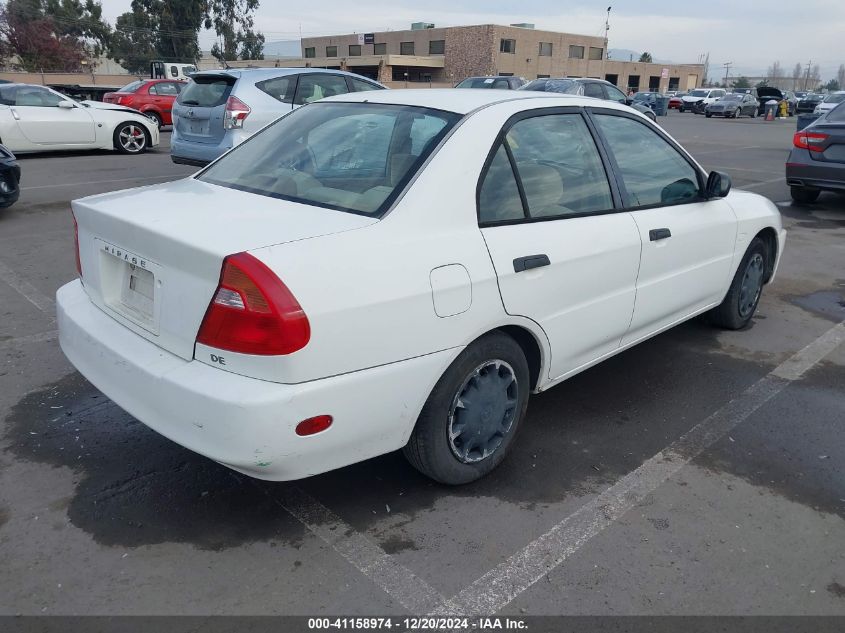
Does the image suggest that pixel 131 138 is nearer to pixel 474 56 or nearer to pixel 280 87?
pixel 280 87

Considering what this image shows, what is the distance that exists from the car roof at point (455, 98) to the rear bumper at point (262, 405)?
1.24 meters

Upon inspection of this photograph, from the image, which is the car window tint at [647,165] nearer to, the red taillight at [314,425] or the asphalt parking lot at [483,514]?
the asphalt parking lot at [483,514]

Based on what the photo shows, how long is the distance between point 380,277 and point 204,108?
8490 millimetres

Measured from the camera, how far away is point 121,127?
14133mm

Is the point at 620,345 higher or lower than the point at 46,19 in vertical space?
lower

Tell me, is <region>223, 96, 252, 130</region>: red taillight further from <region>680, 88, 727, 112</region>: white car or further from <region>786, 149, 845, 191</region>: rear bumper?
<region>680, 88, 727, 112</region>: white car

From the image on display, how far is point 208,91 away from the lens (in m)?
10.1

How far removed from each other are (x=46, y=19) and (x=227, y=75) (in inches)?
1905

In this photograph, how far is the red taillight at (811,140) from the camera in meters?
9.49

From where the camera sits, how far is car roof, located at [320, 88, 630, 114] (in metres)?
3.27

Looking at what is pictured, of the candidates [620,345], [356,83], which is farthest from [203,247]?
[356,83]

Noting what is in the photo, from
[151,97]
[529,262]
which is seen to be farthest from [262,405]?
[151,97]

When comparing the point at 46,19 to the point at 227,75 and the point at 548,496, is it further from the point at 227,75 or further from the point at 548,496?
the point at 548,496

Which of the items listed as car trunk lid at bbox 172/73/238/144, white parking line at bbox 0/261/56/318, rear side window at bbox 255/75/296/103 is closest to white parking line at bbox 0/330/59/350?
white parking line at bbox 0/261/56/318
